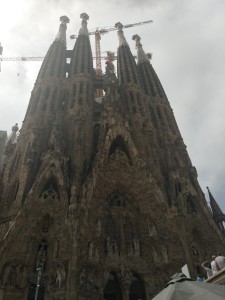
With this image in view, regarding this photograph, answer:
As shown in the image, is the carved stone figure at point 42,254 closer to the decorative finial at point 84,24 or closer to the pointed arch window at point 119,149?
the pointed arch window at point 119,149

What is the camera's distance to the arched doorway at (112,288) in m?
18.2

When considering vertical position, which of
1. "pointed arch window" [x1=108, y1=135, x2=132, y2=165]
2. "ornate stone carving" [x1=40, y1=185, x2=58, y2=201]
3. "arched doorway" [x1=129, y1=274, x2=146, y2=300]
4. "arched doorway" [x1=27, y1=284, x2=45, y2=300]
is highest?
"pointed arch window" [x1=108, y1=135, x2=132, y2=165]

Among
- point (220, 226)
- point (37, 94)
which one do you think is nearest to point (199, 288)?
point (220, 226)

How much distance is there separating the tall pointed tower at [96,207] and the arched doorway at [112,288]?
0.19 ft

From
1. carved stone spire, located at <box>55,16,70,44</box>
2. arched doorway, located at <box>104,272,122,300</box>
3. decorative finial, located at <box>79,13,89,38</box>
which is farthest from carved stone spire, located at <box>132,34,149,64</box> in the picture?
arched doorway, located at <box>104,272,122,300</box>

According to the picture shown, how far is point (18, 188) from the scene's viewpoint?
65.9 feet

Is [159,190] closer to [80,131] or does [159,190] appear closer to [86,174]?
[86,174]

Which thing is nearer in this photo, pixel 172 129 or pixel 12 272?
pixel 12 272

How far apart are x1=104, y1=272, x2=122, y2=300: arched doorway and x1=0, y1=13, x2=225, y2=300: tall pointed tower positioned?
0.19ft

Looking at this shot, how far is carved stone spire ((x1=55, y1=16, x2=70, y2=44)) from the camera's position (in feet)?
125

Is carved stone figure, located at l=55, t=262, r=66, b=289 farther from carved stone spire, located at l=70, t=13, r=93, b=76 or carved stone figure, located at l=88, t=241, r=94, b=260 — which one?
carved stone spire, located at l=70, t=13, r=93, b=76

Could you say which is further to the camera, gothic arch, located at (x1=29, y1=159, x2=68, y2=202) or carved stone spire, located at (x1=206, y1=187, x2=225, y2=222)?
carved stone spire, located at (x1=206, y1=187, x2=225, y2=222)

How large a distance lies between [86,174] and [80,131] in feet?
13.7

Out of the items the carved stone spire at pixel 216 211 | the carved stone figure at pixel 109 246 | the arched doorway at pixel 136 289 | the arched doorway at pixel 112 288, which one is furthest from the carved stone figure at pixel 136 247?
the carved stone spire at pixel 216 211
